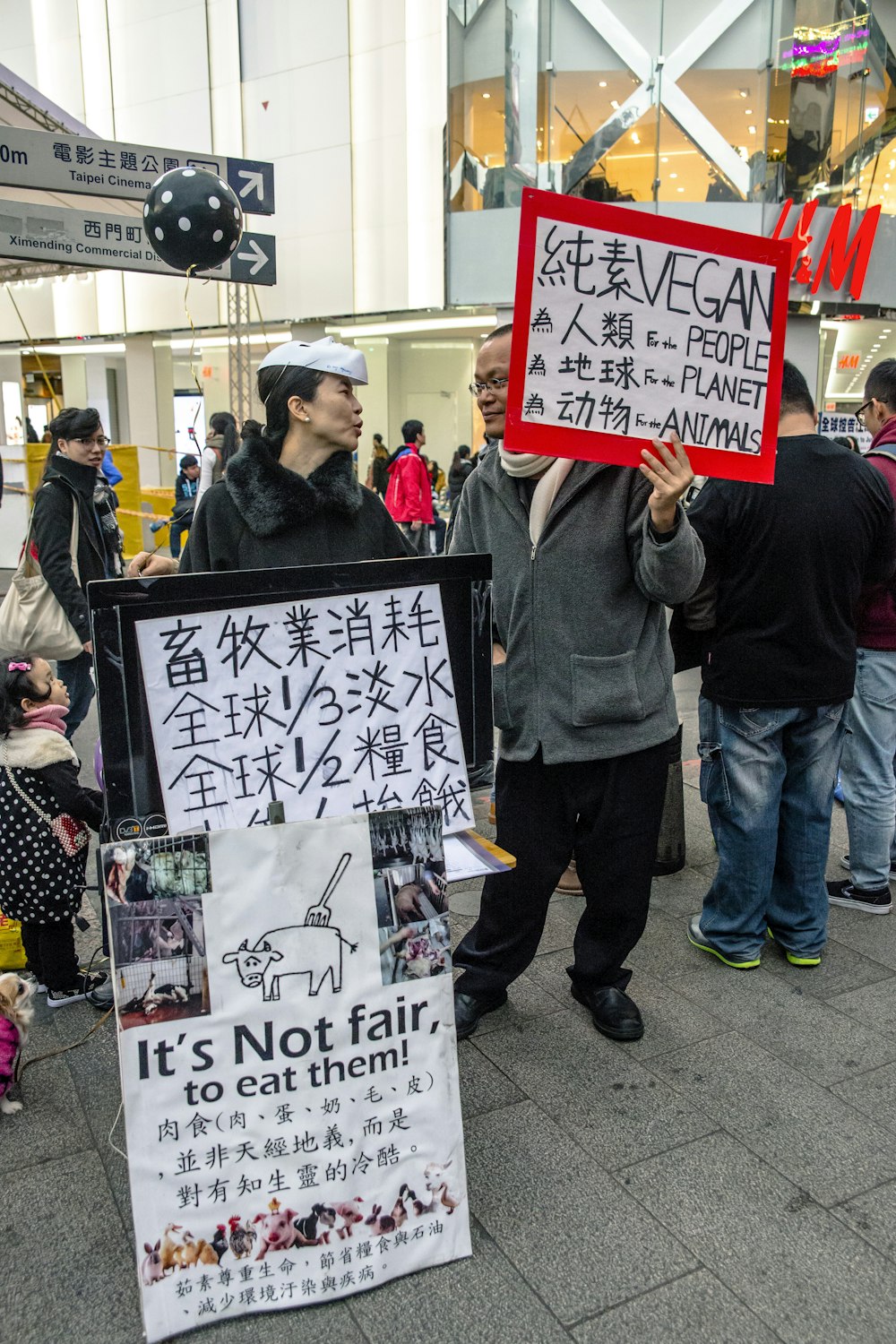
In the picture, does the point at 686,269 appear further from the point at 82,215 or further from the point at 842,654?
the point at 82,215

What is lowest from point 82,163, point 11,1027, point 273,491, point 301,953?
point 11,1027

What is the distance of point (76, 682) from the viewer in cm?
558

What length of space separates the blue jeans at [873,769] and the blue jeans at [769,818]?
A: 57 centimetres

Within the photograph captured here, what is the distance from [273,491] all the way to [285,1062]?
1.36 meters

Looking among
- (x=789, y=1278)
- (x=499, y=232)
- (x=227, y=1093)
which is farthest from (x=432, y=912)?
(x=499, y=232)

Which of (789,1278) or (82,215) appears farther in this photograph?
(82,215)

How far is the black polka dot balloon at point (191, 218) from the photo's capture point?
4.36m

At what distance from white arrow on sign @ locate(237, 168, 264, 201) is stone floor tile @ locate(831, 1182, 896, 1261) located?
18.3 ft

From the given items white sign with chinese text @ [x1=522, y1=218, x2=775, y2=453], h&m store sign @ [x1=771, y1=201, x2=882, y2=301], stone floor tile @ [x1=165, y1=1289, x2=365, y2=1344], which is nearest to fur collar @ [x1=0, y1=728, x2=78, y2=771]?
stone floor tile @ [x1=165, y1=1289, x2=365, y2=1344]

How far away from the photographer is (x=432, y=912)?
2.13 metres

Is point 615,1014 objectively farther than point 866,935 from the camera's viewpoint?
No

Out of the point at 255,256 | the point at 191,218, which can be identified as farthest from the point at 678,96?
the point at 191,218

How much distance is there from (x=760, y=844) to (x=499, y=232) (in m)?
14.5

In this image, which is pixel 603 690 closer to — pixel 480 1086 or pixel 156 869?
pixel 480 1086
